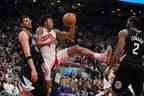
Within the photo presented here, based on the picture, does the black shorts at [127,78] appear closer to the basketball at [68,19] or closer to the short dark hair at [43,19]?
the basketball at [68,19]

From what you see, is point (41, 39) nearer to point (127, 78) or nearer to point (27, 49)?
point (27, 49)

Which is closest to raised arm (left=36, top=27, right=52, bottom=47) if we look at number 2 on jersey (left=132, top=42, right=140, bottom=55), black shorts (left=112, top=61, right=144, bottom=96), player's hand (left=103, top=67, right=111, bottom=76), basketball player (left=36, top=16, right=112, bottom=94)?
basketball player (left=36, top=16, right=112, bottom=94)

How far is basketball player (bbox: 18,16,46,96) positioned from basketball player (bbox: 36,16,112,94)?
12 centimetres

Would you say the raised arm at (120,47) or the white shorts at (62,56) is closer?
the white shorts at (62,56)

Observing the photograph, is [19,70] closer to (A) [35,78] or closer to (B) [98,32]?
(A) [35,78]

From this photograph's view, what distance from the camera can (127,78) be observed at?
9.43 m

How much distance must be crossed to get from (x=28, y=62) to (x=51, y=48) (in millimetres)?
429

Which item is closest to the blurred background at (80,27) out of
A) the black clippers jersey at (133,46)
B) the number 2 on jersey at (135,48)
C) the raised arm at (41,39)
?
the raised arm at (41,39)

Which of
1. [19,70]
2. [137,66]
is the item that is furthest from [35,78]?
[137,66]

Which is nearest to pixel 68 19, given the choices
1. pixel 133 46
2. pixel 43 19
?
pixel 43 19

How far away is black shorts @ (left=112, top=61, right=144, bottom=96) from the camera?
941 cm

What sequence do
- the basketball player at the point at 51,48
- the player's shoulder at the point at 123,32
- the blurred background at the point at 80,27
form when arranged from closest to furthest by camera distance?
the blurred background at the point at 80,27 → the basketball player at the point at 51,48 → the player's shoulder at the point at 123,32

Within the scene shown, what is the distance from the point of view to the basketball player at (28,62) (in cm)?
912

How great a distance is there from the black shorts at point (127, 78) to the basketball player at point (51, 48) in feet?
1.52
